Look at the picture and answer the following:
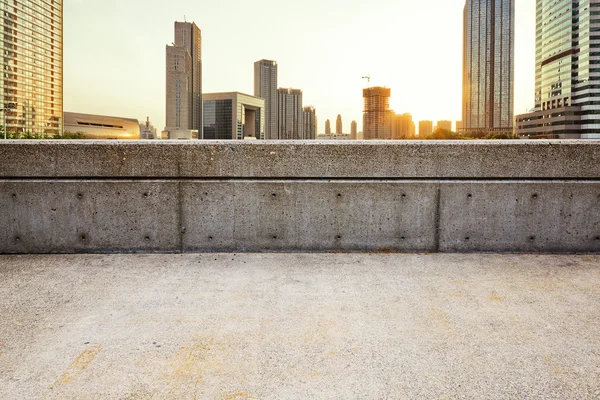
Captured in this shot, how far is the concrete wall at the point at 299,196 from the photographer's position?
16.9 feet

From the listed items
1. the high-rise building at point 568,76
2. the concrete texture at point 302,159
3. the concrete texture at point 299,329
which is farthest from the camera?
the high-rise building at point 568,76

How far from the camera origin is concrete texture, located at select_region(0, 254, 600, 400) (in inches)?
95.6

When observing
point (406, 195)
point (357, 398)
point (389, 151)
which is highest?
point (389, 151)

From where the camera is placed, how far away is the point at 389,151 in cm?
517

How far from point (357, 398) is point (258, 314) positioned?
1248 millimetres

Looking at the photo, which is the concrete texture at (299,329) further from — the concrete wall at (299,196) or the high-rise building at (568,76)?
Result: the high-rise building at (568,76)

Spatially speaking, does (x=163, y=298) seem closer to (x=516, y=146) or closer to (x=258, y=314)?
(x=258, y=314)

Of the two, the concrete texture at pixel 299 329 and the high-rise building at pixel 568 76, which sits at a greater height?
the high-rise building at pixel 568 76

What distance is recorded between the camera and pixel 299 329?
10.2ft

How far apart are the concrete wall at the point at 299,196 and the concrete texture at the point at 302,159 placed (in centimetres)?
1

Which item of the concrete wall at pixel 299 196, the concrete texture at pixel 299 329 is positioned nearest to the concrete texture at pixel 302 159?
the concrete wall at pixel 299 196

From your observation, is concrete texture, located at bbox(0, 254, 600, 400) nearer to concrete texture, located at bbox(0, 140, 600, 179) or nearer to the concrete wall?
the concrete wall

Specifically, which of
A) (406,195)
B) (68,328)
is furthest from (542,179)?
(68,328)

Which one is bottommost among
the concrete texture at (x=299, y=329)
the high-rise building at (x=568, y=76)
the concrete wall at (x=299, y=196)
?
the concrete texture at (x=299, y=329)
